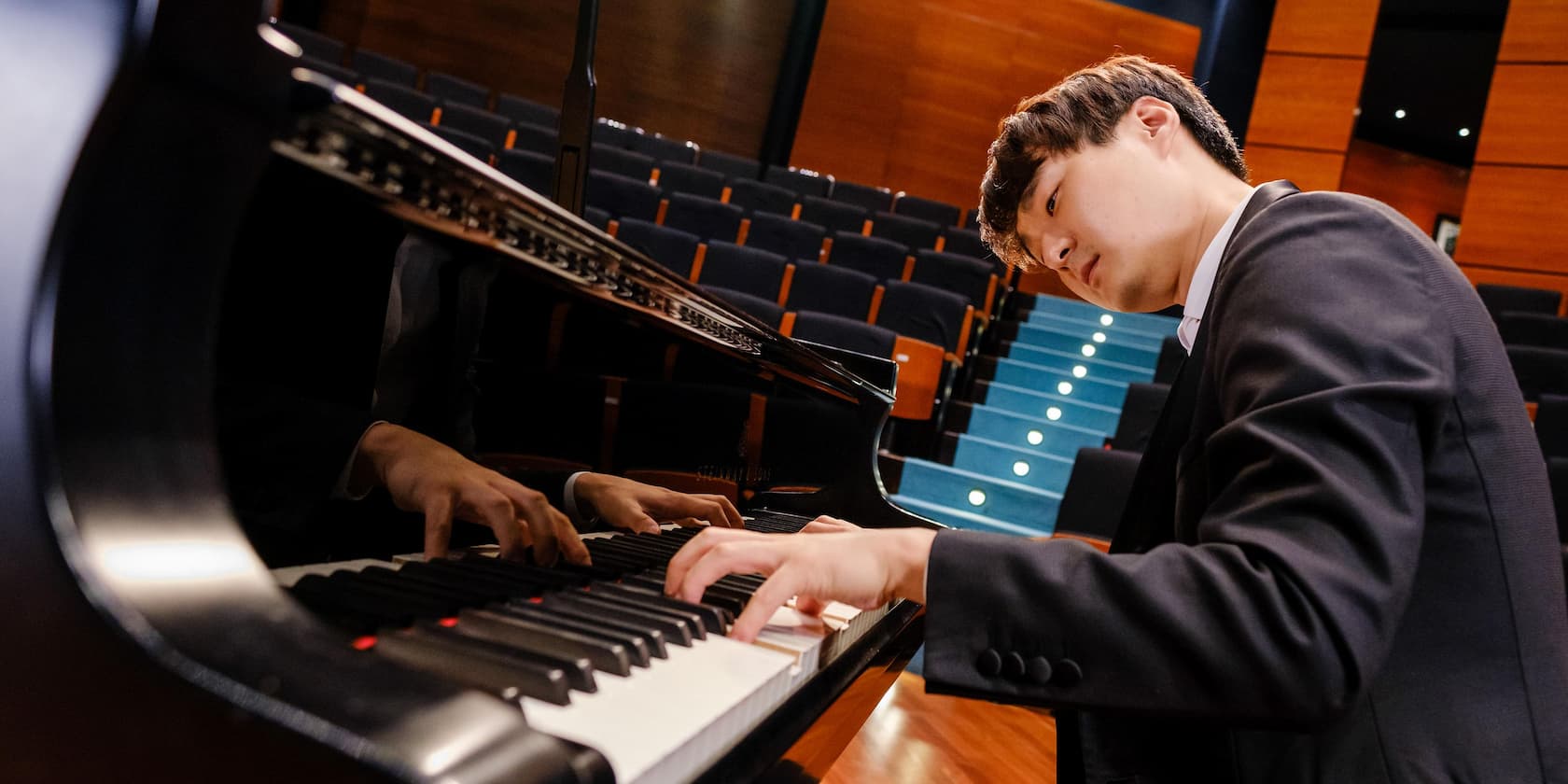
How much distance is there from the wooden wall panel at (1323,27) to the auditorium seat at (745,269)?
195 inches

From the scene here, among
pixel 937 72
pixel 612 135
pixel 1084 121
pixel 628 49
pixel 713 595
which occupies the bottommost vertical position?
pixel 713 595

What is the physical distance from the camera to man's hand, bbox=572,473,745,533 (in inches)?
40.2

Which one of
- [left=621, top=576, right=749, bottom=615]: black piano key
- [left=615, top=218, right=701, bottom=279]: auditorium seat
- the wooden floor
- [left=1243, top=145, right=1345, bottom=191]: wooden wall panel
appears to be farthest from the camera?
[left=1243, top=145, right=1345, bottom=191]: wooden wall panel

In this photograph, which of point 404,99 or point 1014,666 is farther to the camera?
point 404,99

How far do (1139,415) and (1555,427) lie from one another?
1.58 m

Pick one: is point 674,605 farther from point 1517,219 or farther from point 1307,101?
point 1307,101

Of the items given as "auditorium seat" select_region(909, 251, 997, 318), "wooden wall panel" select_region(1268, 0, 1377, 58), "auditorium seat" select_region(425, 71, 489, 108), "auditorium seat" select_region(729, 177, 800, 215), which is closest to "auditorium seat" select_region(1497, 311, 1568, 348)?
"auditorium seat" select_region(909, 251, 997, 318)

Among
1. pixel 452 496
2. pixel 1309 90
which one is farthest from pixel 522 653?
pixel 1309 90

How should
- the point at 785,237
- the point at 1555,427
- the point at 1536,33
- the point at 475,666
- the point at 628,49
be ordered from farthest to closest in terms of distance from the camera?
the point at 628,49
the point at 1536,33
the point at 785,237
the point at 1555,427
the point at 475,666

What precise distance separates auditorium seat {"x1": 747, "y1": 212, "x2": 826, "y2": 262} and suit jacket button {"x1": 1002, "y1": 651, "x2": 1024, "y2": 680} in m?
5.16

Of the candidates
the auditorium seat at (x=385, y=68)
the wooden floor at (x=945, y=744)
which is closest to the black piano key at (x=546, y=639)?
the wooden floor at (x=945, y=744)

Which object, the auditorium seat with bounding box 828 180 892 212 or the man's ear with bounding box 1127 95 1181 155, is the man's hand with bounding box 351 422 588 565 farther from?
the auditorium seat with bounding box 828 180 892 212

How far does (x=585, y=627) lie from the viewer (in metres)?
0.63

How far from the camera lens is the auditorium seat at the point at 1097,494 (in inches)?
130
